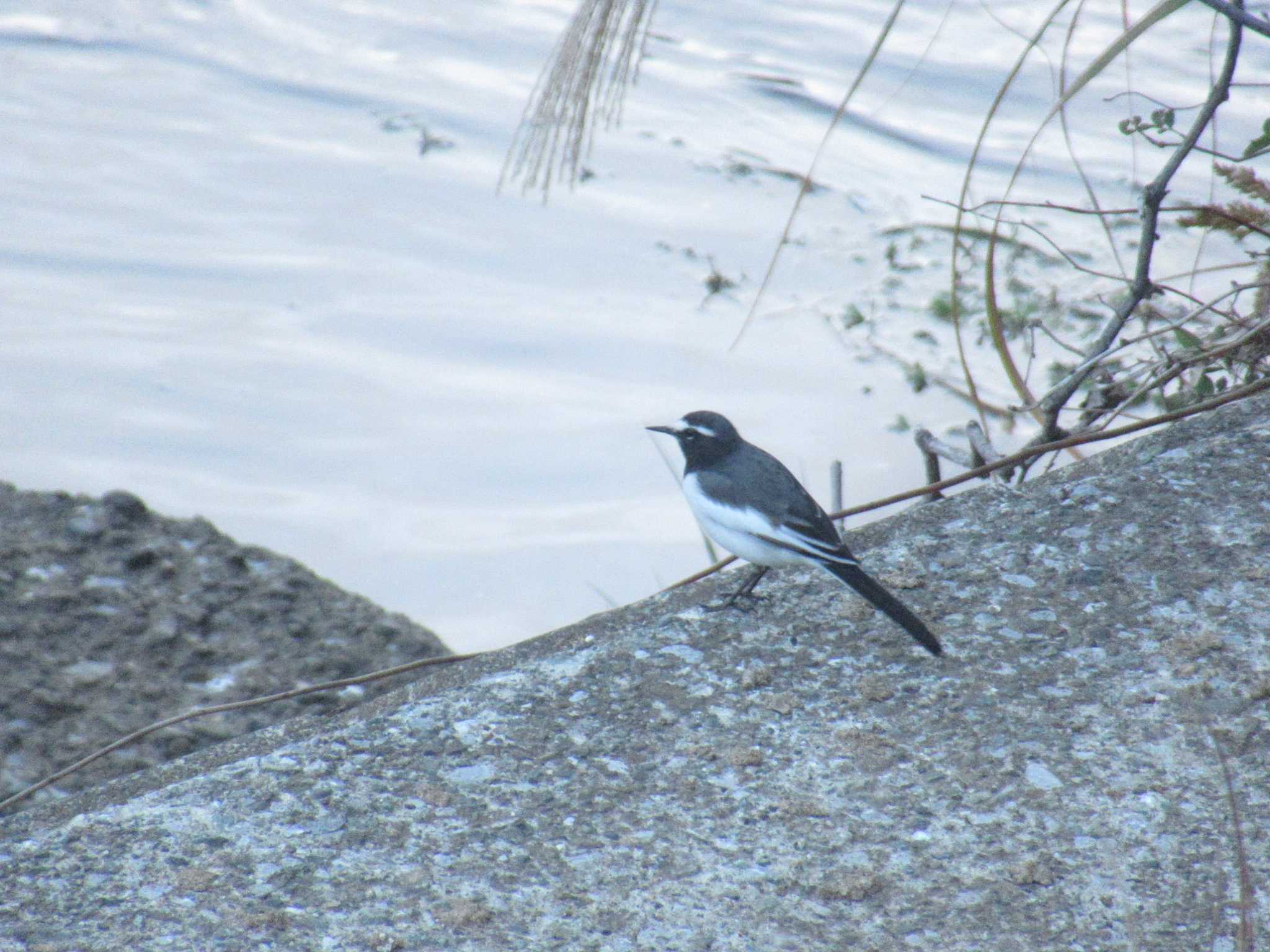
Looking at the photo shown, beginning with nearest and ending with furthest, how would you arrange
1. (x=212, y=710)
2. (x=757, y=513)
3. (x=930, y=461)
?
(x=212, y=710)
(x=757, y=513)
(x=930, y=461)

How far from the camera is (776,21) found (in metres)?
5.61

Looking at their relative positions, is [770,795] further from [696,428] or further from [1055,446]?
[696,428]

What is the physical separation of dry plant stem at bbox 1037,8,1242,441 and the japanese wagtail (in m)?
0.53

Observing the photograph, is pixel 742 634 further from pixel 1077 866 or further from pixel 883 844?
pixel 1077 866

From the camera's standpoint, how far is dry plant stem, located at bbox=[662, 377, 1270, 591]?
8.55 ft

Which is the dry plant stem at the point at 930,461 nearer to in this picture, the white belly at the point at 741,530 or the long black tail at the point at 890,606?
the white belly at the point at 741,530

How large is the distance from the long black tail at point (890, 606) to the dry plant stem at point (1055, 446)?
0.38 m

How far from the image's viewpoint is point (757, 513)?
2.64 metres

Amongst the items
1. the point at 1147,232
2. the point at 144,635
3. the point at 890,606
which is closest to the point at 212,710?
the point at 144,635

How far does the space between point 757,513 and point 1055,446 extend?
1.92 ft

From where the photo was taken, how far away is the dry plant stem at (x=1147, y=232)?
2459 millimetres

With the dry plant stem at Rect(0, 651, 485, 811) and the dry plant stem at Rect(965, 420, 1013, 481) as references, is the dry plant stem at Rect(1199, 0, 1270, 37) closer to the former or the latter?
the dry plant stem at Rect(965, 420, 1013, 481)

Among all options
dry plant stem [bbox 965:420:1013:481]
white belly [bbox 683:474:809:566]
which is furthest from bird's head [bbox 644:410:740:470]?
dry plant stem [bbox 965:420:1013:481]

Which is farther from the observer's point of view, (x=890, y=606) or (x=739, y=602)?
(x=739, y=602)
